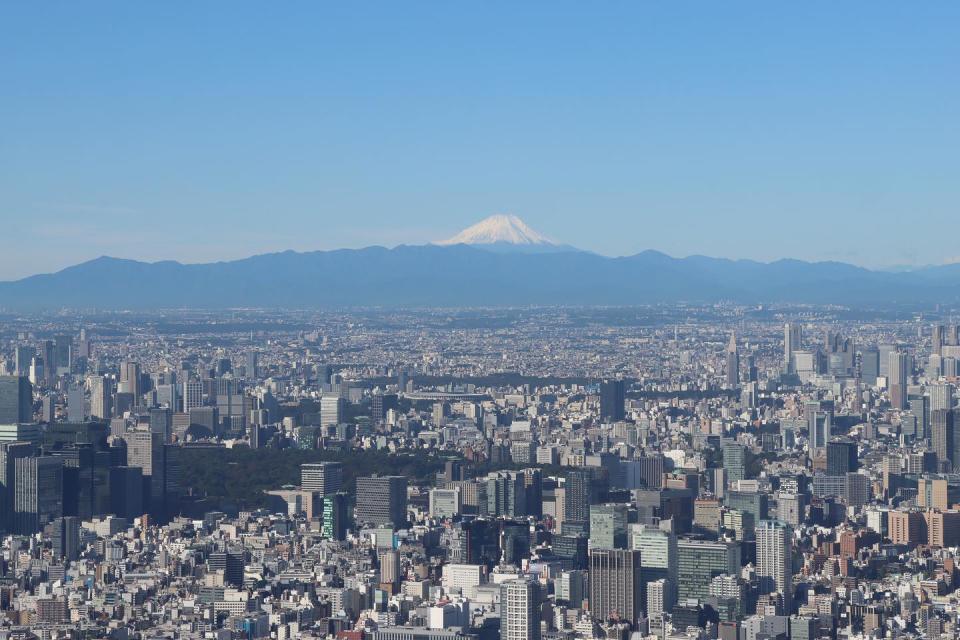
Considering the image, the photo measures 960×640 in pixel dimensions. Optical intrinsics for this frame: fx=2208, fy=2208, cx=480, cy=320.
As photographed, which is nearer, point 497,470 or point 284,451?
point 497,470

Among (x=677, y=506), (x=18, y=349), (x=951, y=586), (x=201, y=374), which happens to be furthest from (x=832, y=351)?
(x=951, y=586)

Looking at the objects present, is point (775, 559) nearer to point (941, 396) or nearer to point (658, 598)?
point (658, 598)

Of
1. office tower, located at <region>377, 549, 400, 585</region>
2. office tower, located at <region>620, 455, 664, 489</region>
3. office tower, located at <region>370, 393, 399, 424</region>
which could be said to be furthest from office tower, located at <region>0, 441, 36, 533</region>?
office tower, located at <region>370, 393, 399, 424</region>

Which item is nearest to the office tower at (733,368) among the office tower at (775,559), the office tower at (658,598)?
the office tower at (775,559)

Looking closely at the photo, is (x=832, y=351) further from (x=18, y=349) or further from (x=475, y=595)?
(x=475, y=595)

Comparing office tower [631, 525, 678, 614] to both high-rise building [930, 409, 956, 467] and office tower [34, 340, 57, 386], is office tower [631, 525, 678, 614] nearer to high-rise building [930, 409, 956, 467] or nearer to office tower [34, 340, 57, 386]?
high-rise building [930, 409, 956, 467]

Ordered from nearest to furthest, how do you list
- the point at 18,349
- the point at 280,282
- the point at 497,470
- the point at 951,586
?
1. the point at 951,586
2. the point at 497,470
3. the point at 18,349
4. the point at 280,282
